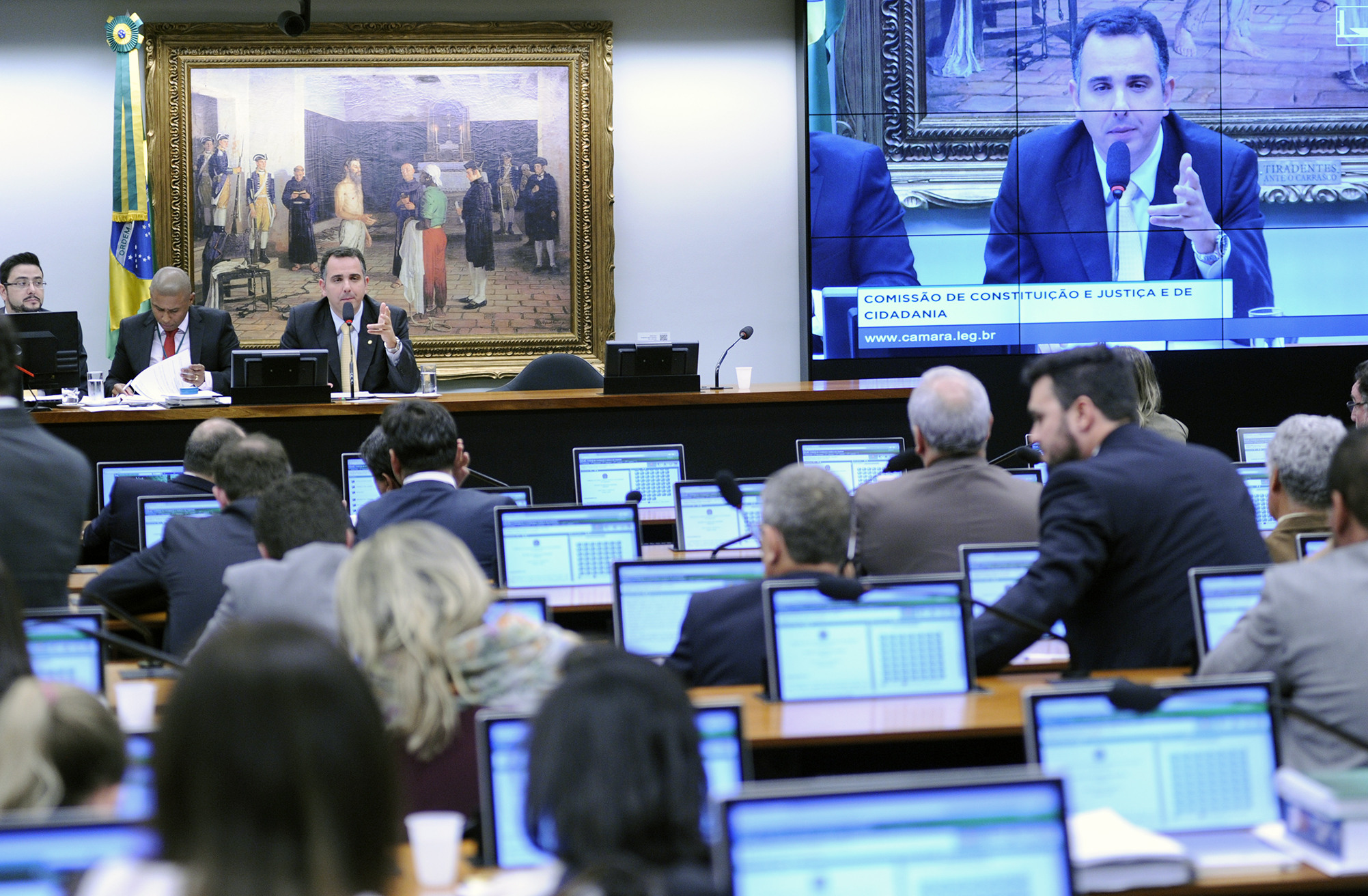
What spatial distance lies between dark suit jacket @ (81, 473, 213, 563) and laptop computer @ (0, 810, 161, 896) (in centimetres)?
331

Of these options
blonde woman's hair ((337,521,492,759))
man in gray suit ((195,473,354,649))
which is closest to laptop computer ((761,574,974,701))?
blonde woman's hair ((337,521,492,759))

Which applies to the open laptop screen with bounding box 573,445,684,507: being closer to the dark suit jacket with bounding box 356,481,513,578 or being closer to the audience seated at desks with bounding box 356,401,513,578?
Answer: the audience seated at desks with bounding box 356,401,513,578

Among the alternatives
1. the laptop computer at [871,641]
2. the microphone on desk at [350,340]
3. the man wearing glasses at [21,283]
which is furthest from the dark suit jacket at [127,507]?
the man wearing glasses at [21,283]

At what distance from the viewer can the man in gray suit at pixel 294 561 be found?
2688 millimetres

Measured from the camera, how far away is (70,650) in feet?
8.74

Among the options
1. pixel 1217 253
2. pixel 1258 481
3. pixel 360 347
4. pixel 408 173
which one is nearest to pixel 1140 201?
pixel 1217 253

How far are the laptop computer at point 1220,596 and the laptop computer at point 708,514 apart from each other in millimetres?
2073

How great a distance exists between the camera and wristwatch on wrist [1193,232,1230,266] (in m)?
8.69

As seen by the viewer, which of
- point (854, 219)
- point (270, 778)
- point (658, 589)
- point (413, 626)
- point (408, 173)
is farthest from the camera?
point (408, 173)

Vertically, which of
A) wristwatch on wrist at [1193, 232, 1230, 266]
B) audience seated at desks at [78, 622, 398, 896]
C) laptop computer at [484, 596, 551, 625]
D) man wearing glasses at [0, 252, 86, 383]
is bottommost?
laptop computer at [484, 596, 551, 625]

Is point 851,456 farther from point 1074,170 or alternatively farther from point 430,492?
point 1074,170

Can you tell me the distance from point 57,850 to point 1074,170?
8.21 meters

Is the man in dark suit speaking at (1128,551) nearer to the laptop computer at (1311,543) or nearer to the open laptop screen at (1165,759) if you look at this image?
the laptop computer at (1311,543)

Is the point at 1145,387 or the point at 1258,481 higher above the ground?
the point at 1145,387
